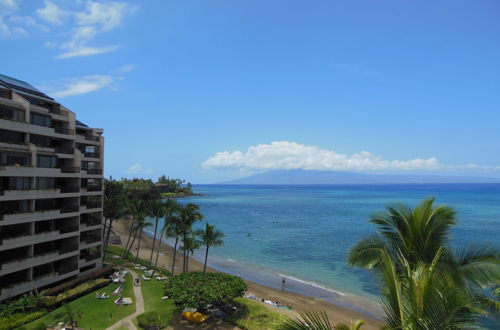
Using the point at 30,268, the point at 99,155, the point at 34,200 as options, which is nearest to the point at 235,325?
the point at 30,268

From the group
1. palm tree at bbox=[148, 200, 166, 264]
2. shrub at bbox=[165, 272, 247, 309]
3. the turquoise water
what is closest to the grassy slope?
shrub at bbox=[165, 272, 247, 309]

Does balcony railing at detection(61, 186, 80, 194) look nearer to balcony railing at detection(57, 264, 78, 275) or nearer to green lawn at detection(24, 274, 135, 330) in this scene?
balcony railing at detection(57, 264, 78, 275)

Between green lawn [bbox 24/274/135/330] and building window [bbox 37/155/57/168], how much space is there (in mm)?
14111

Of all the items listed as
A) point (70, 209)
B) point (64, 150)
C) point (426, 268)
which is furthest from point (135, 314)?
point (426, 268)

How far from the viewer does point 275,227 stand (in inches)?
4267

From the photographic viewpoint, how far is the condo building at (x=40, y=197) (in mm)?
30938

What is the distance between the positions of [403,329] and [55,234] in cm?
3704

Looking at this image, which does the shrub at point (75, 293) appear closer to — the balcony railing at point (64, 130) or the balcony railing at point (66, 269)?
the balcony railing at point (66, 269)

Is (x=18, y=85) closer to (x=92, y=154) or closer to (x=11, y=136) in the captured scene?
(x=11, y=136)

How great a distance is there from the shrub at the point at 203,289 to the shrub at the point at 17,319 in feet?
36.2

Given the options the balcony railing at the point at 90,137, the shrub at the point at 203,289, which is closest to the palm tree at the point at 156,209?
the balcony railing at the point at 90,137

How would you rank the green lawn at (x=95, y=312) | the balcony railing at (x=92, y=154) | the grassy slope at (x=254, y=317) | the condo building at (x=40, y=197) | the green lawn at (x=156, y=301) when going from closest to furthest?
1. the green lawn at (x=95, y=312)
2. the grassy slope at (x=254, y=317)
3. the condo building at (x=40, y=197)
4. the green lawn at (x=156, y=301)
5. the balcony railing at (x=92, y=154)

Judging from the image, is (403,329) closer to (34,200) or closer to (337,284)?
(34,200)

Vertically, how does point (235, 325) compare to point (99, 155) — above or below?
below
